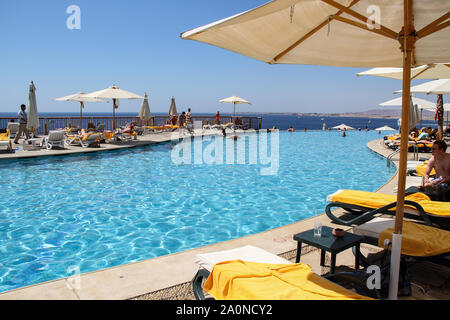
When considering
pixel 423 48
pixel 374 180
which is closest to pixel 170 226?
pixel 423 48

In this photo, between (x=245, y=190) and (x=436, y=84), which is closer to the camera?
(x=245, y=190)

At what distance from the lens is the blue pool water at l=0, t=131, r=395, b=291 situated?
466cm

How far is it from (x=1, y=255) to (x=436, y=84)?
36.0 feet

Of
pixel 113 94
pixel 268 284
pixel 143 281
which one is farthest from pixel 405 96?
pixel 113 94

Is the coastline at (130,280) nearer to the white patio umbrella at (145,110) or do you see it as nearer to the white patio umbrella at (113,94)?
the white patio umbrella at (113,94)

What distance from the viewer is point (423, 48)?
11.7 ft

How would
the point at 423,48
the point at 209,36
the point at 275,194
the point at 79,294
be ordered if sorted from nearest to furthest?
the point at 209,36 → the point at 79,294 → the point at 423,48 → the point at 275,194

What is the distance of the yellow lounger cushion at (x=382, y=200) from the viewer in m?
4.12

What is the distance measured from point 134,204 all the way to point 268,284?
504 cm

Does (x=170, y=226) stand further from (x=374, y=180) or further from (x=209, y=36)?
(x=374, y=180)

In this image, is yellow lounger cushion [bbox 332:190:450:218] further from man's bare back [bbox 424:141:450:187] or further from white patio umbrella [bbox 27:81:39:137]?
white patio umbrella [bbox 27:81:39:137]

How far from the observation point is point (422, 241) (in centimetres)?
292

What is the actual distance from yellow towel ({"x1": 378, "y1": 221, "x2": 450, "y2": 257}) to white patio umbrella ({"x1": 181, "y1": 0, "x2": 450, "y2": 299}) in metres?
0.68

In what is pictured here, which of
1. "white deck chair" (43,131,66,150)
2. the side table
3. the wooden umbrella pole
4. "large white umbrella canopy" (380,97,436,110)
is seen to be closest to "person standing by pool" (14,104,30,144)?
"white deck chair" (43,131,66,150)
